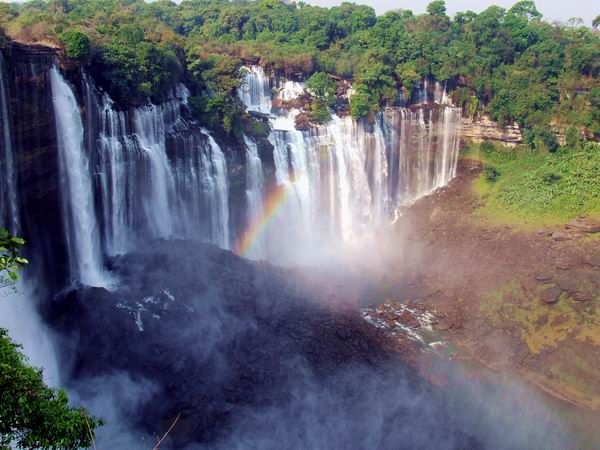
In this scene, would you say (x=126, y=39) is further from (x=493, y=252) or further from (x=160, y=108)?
(x=493, y=252)

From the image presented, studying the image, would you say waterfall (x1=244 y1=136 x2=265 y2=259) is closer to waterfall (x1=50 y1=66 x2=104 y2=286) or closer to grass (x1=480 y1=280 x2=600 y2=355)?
waterfall (x1=50 y1=66 x2=104 y2=286)

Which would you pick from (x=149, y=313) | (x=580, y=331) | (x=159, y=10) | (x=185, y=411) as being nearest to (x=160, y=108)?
(x=149, y=313)

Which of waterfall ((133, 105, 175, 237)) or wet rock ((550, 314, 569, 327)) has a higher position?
waterfall ((133, 105, 175, 237))

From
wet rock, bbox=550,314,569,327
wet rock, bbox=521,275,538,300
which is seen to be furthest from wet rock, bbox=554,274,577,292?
wet rock, bbox=550,314,569,327

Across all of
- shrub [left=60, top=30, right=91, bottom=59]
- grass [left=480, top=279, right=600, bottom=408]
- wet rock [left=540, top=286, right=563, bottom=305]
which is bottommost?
grass [left=480, top=279, right=600, bottom=408]

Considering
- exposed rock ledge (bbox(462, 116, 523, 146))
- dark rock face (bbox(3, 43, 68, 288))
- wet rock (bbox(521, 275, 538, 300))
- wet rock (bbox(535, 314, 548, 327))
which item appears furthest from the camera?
exposed rock ledge (bbox(462, 116, 523, 146))

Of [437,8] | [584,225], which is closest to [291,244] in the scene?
[584,225]

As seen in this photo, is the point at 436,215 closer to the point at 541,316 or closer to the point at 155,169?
the point at 541,316
